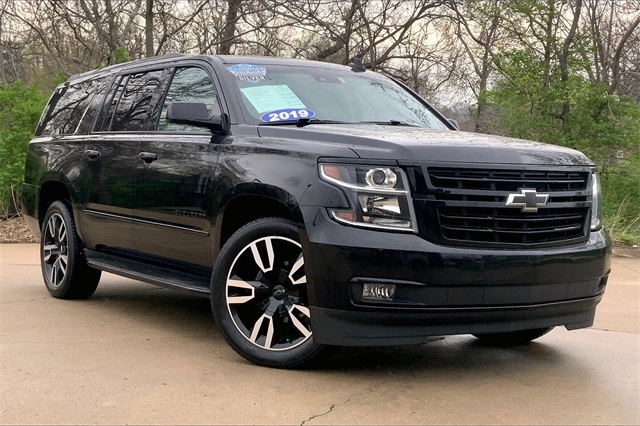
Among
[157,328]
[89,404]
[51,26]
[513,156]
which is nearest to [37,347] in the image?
[157,328]

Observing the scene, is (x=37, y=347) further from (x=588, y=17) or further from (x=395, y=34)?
(x=588, y=17)

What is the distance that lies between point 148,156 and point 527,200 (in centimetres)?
262

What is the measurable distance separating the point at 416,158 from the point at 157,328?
2567 mm

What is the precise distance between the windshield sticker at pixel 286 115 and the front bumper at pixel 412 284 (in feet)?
3.44

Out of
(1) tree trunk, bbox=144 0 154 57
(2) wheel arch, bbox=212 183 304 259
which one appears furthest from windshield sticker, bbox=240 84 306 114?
(1) tree trunk, bbox=144 0 154 57

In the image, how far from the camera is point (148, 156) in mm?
5512

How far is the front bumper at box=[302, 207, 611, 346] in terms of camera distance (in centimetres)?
396

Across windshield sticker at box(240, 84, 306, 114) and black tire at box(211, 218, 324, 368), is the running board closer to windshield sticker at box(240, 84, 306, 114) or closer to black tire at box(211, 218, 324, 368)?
black tire at box(211, 218, 324, 368)

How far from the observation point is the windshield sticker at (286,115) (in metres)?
5.02

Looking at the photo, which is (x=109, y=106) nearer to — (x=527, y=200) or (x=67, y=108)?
(x=67, y=108)

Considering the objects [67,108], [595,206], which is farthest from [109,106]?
[595,206]

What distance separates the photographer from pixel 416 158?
4070mm

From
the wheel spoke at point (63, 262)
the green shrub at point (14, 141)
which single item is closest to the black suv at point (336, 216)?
the wheel spoke at point (63, 262)

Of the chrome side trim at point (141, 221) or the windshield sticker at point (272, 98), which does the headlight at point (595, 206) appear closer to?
the windshield sticker at point (272, 98)
